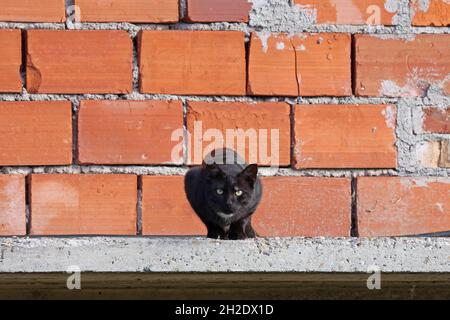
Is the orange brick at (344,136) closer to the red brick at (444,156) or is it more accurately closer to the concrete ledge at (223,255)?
the red brick at (444,156)

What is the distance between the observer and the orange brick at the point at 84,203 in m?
1.92

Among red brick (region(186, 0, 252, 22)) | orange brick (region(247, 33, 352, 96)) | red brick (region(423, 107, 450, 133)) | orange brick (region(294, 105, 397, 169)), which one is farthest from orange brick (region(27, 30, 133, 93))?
red brick (region(423, 107, 450, 133))

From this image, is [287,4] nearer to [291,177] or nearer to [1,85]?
[291,177]

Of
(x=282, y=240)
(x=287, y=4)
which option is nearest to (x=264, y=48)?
(x=287, y=4)

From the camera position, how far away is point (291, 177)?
1970 mm

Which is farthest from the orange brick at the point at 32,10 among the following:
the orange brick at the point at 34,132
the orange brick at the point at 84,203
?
the orange brick at the point at 84,203

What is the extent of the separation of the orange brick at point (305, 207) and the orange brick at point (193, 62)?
20 cm

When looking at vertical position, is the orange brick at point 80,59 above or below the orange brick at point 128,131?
above

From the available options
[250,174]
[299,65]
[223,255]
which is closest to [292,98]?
[299,65]

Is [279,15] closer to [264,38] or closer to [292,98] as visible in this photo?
[264,38]

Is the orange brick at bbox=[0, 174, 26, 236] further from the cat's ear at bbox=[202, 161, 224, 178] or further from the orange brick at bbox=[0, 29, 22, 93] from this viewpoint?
the cat's ear at bbox=[202, 161, 224, 178]

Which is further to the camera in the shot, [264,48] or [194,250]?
[264,48]
